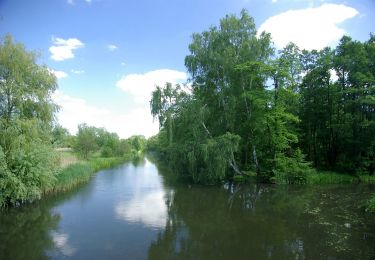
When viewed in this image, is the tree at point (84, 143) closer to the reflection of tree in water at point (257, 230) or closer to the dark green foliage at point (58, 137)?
the dark green foliage at point (58, 137)

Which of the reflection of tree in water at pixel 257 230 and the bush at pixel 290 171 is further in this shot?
the bush at pixel 290 171

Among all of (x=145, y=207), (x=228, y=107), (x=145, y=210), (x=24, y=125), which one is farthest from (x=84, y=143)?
(x=145, y=210)

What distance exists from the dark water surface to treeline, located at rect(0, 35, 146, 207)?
1.53 m

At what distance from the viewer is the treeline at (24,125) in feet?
51.5

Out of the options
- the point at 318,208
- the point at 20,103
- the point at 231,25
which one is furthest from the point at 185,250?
the point at 231,25

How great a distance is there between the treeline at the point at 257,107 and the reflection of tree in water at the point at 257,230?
18.9 ft

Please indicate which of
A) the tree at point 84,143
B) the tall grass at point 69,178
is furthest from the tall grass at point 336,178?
the tree at point 84,143

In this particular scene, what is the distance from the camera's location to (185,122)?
25.6 metres

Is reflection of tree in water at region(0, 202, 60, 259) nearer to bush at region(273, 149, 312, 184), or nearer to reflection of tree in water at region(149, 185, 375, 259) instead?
reflection of tree in water at region(149, 185, 375, 259)

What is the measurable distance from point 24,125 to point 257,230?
13896mm

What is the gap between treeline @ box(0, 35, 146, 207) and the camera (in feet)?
51.5

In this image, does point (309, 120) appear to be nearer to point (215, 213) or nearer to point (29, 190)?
point (215, 213)

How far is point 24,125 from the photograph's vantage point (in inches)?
677

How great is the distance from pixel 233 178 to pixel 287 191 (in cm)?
615
